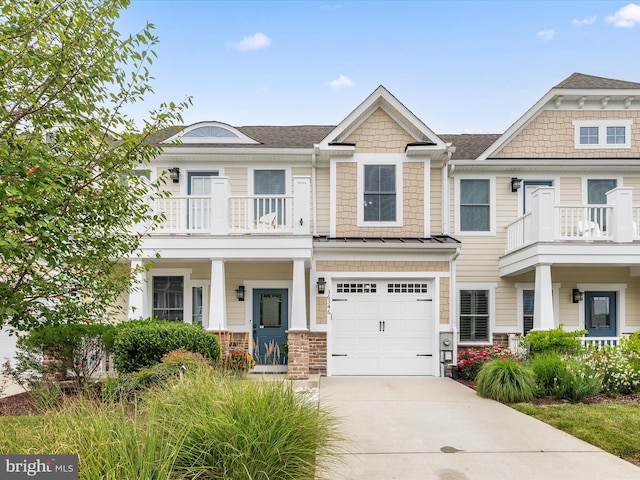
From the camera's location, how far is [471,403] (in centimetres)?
802

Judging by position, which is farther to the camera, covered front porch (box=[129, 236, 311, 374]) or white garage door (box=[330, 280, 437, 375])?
covered front porch (box=[129, 236, 311, 374])

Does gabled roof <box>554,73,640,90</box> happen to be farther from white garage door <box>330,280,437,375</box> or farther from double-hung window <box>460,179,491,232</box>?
white garage door <box>330,280,437,375</box>

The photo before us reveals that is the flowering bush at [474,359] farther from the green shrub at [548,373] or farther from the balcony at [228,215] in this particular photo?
the balcony at [228,215]

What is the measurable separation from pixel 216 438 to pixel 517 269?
10273 millimetres

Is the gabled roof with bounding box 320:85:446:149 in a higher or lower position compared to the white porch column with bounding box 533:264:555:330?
higher

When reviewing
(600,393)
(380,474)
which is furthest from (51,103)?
(600,393)

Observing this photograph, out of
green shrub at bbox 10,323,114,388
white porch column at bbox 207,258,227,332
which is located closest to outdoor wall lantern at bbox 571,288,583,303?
white porch column at bbox 207,258,227,332

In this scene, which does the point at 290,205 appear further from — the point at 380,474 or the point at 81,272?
the point at 380,474

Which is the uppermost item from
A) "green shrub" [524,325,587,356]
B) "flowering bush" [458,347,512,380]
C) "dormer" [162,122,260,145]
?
"dormer" [162,122,260,145]

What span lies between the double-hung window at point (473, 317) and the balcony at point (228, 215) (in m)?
5.33

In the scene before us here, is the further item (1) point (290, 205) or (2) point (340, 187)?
(2) point (340, 187)

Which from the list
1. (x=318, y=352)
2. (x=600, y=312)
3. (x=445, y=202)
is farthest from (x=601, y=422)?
(x=600, y=312)

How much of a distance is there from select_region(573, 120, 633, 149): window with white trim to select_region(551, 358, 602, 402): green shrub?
764 cm

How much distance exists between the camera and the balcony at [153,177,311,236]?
1053cm
